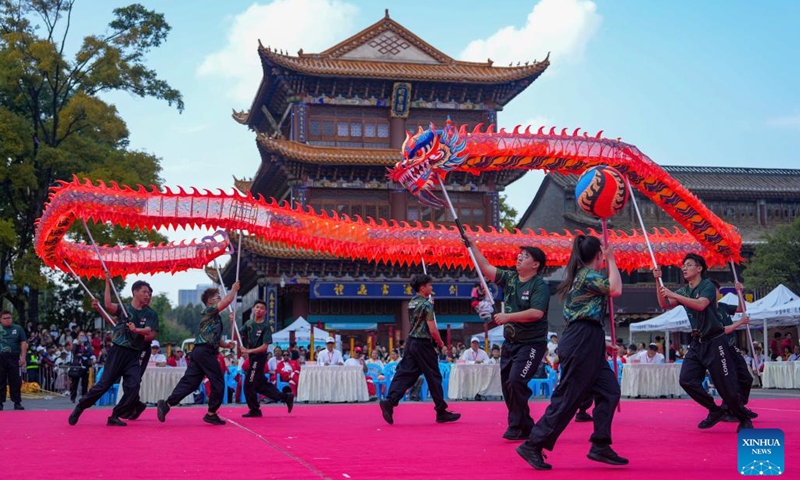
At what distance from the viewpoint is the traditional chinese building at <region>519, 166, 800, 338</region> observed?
33375 mm

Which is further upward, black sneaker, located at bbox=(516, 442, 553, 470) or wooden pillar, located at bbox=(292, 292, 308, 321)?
wooden pillar, located at bbox=(292, 292, 308, 321)

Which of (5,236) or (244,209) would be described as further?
(5,236)

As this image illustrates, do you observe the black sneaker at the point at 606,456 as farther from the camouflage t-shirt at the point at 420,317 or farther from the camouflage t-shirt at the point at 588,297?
the camouflage t-shirt at the point at 420,317

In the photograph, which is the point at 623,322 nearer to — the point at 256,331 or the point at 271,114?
the point at 271,114

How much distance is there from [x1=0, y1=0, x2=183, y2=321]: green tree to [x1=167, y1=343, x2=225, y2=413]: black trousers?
52.2 feet

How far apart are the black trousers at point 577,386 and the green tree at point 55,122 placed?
20.5 metres

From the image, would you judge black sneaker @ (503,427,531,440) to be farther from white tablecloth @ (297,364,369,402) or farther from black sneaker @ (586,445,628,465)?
white tablecloth @ (297,364,369,402)

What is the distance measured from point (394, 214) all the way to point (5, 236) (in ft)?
37.1

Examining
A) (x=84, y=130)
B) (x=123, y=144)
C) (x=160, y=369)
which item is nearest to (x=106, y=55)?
(x=84, y=130)

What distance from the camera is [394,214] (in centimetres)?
2970

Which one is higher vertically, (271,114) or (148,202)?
(271,114)

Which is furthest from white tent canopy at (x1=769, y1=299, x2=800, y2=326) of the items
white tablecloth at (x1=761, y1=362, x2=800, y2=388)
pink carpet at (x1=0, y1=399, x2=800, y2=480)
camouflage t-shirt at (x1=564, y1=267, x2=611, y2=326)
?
camouflage t-shirt at (x1=564, y1=267, x2=611, y2=326)

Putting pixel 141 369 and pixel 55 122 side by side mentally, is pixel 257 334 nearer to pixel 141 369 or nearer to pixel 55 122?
pixel 141 369

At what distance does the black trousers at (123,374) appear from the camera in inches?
370
